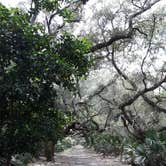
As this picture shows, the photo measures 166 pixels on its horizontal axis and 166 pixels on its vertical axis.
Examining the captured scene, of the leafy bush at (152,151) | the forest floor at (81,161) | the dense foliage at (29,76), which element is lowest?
the forest floor at (81,161)

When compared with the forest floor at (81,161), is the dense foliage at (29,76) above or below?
above

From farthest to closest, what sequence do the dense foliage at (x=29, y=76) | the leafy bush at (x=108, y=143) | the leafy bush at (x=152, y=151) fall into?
the leafy bush at (x=108, y=143)
the leafy bush at (x=152, y=151)
the dense foliage at (x=29, y=76)

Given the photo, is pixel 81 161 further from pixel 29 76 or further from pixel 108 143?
pixel 29 76

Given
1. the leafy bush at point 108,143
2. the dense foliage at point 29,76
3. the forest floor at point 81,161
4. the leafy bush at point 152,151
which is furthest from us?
the leafy bush at point 108,143

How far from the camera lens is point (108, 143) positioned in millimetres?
34188

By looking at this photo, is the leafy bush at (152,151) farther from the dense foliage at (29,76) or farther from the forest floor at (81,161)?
the dense foliage at (29,76)

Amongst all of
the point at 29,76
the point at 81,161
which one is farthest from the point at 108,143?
the point at 29,76

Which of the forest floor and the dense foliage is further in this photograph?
the forest floor

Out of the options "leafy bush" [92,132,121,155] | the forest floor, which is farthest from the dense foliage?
"leafy bush" [92,132,121,155]

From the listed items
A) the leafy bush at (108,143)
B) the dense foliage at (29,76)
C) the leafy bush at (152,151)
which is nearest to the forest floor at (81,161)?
the leafy bush at (108,143)

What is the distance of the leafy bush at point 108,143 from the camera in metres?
32.4

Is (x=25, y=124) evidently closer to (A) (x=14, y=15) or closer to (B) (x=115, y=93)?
(A) (x=14, y=15)

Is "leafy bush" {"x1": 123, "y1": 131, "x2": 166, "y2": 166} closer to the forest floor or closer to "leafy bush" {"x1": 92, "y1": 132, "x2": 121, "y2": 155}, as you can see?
the forest floor

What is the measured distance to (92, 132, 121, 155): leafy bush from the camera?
106 feet
